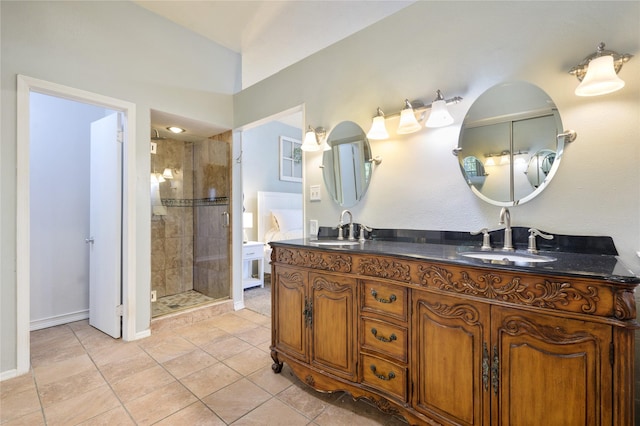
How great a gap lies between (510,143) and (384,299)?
3.73ft

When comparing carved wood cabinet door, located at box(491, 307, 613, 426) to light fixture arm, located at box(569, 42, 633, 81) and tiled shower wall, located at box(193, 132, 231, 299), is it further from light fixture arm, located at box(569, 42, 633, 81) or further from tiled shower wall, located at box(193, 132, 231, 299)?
tiled shower wall, located at box(193, 132, 231, 299)

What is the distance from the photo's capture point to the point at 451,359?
1.21 metres

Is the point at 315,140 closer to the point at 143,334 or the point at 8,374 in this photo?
the point at 143,334

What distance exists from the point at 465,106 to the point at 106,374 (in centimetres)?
298

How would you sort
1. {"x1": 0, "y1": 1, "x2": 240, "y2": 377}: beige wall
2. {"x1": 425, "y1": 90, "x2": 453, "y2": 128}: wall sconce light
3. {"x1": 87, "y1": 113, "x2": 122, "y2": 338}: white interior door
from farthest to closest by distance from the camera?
{"x1": 87, "y1": 113, "x2": 122, "y2": 338}: white interior door → {"x1": 0, "y1": 1, "x2": 240, "y2": 377}: beige wall → {"x1": 425, "y1": 90, "x2": 453, "y2": 128}: wall sconce light

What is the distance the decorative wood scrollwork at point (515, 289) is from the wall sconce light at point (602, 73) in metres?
0.94

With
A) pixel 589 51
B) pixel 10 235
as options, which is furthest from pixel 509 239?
pixel 10 235

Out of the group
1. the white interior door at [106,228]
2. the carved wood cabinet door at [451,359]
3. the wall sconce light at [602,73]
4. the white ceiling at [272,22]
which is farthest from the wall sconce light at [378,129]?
the white interior door at [106,228]

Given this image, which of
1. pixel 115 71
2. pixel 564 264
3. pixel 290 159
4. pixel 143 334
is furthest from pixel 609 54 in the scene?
pixel 290 159

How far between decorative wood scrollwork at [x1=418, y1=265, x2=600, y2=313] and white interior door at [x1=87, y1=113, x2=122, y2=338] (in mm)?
2597

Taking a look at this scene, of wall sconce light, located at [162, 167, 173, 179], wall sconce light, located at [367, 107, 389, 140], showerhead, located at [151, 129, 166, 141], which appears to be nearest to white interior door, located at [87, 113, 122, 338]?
showerhead, located at [151, 129, 166, 141]

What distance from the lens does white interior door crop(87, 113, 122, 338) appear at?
247 centimetres

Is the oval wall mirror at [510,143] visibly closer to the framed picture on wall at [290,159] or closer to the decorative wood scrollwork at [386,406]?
the decorative wood scrollwork at [386,406]

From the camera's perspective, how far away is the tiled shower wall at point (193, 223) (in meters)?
3.36
